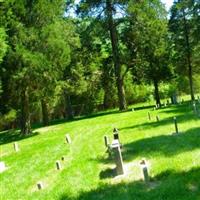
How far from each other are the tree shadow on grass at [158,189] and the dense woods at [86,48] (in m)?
18.9

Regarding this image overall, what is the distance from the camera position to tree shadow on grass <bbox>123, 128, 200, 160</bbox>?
1472cm

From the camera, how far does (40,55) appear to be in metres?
33.1

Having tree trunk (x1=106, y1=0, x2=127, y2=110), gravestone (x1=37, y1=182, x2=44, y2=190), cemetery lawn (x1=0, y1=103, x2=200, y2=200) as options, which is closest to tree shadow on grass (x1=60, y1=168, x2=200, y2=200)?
cemetery lawn (x1=0, y1=103, x2=200, y2=200)

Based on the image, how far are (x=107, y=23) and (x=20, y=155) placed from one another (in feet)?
83.9

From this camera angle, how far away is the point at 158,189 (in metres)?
10.7

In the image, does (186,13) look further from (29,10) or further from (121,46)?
(29,10)

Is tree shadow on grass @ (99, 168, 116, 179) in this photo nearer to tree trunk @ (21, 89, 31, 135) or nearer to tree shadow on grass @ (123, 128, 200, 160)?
tree shadow on grass @ (123, 128, 200, 160)

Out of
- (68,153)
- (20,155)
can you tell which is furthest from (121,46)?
(68,153)

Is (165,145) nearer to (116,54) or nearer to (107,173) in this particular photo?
(107,173)

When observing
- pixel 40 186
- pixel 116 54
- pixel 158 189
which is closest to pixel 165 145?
pixel 40 186

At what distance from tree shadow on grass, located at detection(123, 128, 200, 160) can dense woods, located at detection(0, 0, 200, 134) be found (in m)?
14.2

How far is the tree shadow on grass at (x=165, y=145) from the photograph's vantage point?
14.7 m

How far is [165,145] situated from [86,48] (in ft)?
111

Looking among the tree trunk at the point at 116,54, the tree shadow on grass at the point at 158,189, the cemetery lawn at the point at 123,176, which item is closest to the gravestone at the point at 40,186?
the cemetery lawn at the point at 123,176
